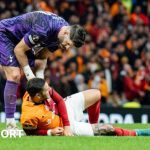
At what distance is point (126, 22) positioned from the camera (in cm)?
2231

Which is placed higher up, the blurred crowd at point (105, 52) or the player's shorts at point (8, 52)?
the player's shorts at point (8, 52)

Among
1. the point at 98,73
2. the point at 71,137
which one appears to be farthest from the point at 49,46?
the point at 98,73

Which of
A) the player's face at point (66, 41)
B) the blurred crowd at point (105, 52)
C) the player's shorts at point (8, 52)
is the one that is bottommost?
the blurred crowd at point (105, 52)

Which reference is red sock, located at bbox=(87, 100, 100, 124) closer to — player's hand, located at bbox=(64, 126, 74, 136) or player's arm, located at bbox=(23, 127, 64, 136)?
player's hand, located at bbox=(64, 126, 74, 136)

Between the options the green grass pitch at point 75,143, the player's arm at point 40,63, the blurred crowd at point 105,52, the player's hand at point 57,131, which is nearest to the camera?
the green grass pitch at point 75,143

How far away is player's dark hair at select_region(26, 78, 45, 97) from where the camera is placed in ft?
34.1

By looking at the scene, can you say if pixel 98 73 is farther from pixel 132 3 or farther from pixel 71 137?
pixel 71 137

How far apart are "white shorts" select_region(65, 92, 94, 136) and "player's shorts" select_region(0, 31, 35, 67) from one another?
88 cm

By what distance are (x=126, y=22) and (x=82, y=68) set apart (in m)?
3.24

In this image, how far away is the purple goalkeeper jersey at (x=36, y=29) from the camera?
10.7 metres

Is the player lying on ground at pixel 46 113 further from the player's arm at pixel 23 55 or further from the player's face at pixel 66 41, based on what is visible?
the player's face at pixel 66 41

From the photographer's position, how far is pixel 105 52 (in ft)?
67.0

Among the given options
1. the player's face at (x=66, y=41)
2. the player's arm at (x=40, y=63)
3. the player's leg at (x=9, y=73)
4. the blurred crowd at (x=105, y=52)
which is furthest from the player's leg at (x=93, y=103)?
the blurred crowd at (x=105, y=52)

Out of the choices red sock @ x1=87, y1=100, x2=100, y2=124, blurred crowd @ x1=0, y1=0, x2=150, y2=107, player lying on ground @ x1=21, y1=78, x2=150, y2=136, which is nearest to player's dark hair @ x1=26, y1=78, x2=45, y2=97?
player lying on ground @ x1=21, y1=78, x2=150, y2=136
